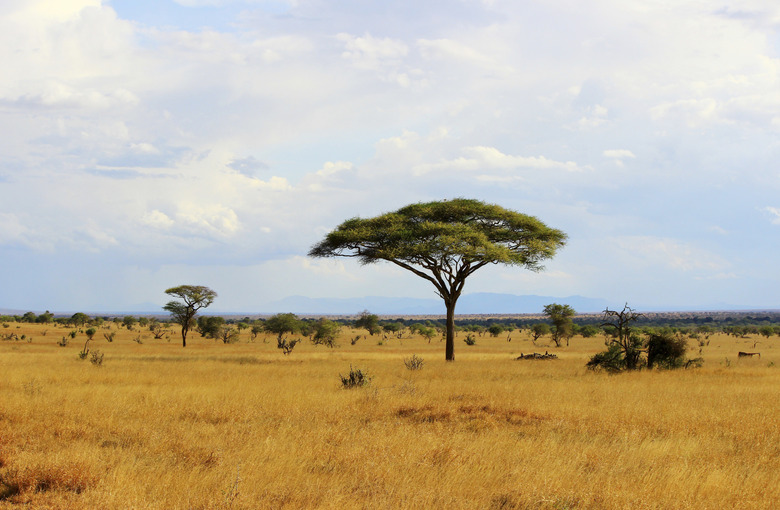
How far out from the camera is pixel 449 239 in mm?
30516

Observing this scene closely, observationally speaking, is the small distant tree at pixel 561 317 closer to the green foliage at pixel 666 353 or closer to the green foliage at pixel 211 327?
the green foliage at pixel 666 353

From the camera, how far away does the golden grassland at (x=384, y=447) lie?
7047 millimetres

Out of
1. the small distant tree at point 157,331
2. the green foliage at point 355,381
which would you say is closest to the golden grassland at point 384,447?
the green foliage at point 355,381

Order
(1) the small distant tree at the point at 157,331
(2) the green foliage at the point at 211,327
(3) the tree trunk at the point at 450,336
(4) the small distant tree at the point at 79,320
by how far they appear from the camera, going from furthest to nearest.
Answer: (4) the small distant tree at the point at 79,320 < (2) the green foliage at the point at 211,327 < (1) the small distant tree at the point at 157,331 < (3) the tree trunk at the point at 450,336

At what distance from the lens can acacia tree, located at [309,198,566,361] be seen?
3141 centimetres

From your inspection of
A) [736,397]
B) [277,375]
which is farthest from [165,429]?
[736,397]

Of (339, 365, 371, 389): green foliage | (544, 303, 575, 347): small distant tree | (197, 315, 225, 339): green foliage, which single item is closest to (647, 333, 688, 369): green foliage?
(339, 365, 371, 389): green foliage

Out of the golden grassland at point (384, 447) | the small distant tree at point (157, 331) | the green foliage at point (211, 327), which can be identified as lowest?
the small distant tree at point (157, 331)

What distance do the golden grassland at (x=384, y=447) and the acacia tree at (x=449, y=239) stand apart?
14475 millimetres

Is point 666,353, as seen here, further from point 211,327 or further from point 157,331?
point 157,331

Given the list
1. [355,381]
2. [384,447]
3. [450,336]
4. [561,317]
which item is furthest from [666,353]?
[561,317]

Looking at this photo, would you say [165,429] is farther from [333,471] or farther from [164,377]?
[164,377]

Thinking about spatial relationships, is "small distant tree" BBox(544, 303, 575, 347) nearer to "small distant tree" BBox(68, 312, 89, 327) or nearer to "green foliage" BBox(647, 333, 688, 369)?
"green foliage" BBox(647, 333, 688, 369)

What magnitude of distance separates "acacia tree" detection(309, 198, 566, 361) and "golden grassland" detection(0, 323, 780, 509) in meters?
14.5
